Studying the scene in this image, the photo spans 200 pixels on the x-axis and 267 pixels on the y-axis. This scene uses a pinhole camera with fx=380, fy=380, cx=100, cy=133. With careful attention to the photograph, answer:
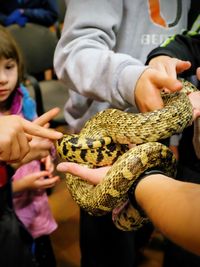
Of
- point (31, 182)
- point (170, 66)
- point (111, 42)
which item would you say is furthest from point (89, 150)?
point (31, 182)

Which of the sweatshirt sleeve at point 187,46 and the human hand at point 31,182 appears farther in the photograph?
the human hand at point 31,182

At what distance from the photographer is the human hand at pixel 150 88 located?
2.91ft

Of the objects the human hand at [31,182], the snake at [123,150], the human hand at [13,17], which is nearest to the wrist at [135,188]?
the snake at [123,150]

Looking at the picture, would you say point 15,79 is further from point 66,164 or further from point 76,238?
point 76,238

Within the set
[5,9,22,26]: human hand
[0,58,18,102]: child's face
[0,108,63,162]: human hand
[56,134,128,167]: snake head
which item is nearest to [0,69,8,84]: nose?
[0,58,18,102]: child's face

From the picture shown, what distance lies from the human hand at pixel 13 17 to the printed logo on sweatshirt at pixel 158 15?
1.69 meters

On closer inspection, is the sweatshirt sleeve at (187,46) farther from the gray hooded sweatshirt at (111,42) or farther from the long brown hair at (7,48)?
the long brown hair at (7,48)

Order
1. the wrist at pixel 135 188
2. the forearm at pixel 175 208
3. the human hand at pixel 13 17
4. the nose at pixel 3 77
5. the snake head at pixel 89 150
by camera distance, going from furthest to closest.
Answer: the human hand at pixel 13 17 → the nose at pixel 3 77 → the snake head at pixel 89 150 → the wrist at pixel 135 188 → the forearm at pixel 175 208

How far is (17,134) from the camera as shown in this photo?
93 centimetres

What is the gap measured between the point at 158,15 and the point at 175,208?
736mm

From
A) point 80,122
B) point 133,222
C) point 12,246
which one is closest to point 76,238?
point 12,246

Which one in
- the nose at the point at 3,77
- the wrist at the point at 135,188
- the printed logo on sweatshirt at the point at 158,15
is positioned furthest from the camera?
the nose at the point at 3,77

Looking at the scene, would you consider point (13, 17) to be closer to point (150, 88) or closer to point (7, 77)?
point (7, 77)

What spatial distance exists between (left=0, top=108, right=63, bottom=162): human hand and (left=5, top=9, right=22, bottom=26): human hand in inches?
74.8
